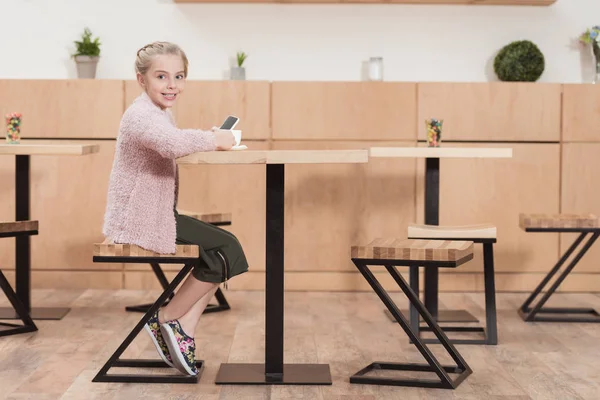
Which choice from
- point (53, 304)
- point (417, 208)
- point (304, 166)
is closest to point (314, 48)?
point (304, 166)

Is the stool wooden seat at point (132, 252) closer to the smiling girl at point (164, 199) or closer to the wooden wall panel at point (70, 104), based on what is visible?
the smiling girl at point (164, 199)

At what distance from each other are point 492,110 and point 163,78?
2.60 m

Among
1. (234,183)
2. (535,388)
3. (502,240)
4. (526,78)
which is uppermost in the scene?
(526,78)

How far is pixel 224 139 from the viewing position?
3.23 metres

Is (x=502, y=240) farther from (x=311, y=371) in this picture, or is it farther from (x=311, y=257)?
(x=311, y=371)

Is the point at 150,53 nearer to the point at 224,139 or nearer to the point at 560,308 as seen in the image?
the point at 224,139

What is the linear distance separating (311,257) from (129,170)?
7.65 ft

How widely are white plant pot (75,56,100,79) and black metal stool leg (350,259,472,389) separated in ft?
9.46

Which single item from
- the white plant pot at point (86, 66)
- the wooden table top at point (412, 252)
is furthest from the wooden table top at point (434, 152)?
the white plant pot at point (86, 66)

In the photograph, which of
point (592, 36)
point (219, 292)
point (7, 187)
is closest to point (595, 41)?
point (592, 36)

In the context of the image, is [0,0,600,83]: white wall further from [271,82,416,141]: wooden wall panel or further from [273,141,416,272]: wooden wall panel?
[273,141,416,272]: wooden wall panel

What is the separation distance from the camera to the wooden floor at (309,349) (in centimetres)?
325

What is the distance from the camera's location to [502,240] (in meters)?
5.45

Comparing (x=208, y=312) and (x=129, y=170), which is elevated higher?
(x=129, y=170)
